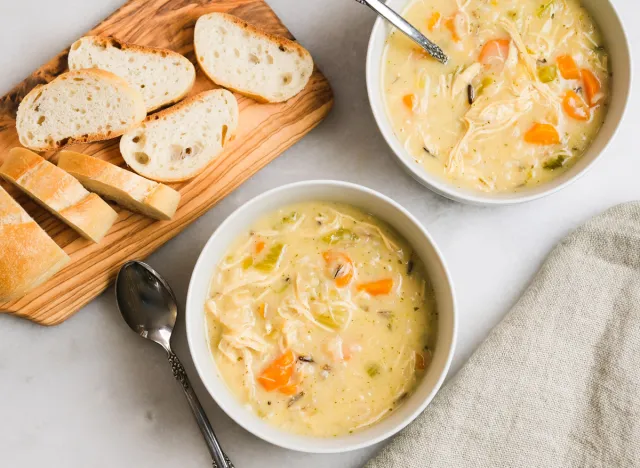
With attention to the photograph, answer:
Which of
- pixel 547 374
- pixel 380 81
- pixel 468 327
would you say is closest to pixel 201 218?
pixel 380 81

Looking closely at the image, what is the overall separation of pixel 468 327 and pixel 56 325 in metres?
2.11

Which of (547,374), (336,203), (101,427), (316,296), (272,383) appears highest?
(336,203)

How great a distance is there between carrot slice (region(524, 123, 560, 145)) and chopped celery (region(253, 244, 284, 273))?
51.6 inches

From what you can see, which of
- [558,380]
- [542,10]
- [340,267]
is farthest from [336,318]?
[542,10]

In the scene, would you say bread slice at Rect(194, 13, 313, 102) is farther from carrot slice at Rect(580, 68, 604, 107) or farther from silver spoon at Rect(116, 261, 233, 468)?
carrot slice at Rect(580, 68, 604, 107)

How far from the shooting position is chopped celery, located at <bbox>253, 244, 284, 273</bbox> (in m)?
3.01

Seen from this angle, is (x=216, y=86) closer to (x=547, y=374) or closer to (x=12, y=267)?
(x=12, y=267)

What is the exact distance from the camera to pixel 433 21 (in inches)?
127

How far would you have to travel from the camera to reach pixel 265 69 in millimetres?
3330

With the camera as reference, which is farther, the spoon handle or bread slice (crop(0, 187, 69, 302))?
the spoon handle

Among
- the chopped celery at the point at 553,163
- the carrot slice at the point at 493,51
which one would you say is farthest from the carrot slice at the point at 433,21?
the chopped celery at the point at 553,163

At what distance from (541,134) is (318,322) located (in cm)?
141

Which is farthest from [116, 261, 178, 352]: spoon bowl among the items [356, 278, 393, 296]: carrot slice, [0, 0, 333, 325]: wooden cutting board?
[356, 278, 393, 296]: carrot slice

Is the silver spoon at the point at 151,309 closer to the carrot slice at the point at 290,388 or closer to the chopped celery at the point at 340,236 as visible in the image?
the carrot slice at the point at 290,388
